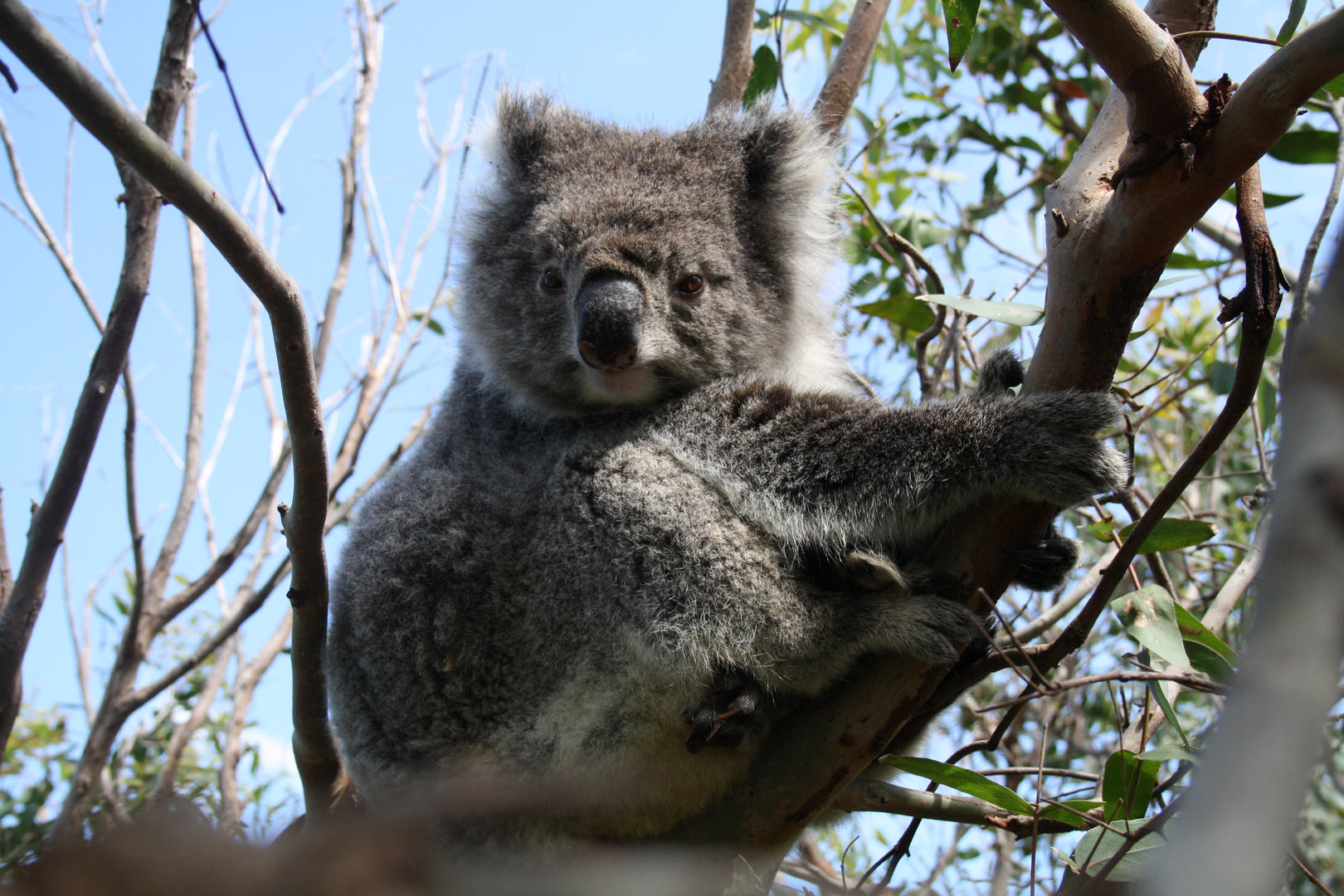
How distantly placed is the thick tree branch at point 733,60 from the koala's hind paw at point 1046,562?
7.09ft

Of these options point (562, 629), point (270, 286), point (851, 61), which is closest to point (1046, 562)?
point (562, 629)

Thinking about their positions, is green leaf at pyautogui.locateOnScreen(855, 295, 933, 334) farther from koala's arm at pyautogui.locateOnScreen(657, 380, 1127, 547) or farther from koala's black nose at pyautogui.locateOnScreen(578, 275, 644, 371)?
koala's black nose at pyautogui.locateOnScreen(578, 275, 644, 371)

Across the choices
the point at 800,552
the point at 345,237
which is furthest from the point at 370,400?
the point at 800,552

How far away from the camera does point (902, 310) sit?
3383 millimetres

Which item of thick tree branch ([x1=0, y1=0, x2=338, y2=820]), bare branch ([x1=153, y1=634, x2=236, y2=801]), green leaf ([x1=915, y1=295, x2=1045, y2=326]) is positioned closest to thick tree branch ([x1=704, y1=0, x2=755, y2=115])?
green leaf ([x1=915, y1=295, x2=1045, y2=326])

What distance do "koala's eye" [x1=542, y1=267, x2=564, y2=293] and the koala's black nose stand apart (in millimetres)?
204

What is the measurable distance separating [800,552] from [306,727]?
1339 millimetres

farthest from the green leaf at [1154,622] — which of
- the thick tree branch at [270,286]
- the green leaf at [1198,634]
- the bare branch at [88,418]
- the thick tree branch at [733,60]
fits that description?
the bare branch at [88,418]

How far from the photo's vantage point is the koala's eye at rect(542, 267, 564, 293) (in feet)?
8.07

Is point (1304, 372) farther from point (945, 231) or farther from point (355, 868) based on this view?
point (945, 231)

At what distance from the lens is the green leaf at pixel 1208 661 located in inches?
78.1

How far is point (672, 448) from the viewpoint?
2188 mm

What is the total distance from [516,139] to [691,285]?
2.48 ft

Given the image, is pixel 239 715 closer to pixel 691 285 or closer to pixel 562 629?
pixel 562 629
